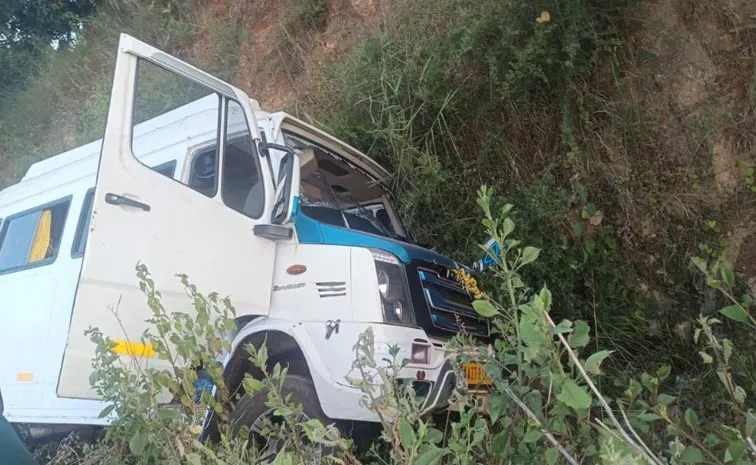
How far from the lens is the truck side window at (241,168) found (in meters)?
3.71

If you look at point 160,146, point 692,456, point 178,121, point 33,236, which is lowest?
point 692,456

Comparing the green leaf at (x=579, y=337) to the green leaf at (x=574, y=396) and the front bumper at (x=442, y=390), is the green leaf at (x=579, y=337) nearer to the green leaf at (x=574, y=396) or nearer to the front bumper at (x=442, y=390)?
the green leaf at (x=574, y=396)

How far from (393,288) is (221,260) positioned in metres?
1.01

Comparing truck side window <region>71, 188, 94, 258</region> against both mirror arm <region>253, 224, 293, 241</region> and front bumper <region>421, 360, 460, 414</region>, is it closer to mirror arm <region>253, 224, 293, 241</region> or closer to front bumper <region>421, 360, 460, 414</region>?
mirror arm <region>253, 224, 293, 241</region>

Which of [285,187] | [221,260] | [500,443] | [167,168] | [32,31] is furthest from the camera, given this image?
[32,31]

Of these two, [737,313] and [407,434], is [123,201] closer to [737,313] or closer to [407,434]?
[407,434]

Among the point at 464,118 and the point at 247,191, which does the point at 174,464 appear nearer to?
the point at 247,191

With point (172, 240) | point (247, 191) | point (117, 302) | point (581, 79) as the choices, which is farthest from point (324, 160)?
point (581, 79)

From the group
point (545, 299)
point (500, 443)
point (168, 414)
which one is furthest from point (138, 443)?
point (545, 299)

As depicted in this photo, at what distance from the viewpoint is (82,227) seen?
4043 millimetres

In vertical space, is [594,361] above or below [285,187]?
below

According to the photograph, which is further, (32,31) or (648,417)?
(32,31)

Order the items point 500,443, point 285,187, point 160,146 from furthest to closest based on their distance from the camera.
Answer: point 160,146, point 285,187, point 500,443

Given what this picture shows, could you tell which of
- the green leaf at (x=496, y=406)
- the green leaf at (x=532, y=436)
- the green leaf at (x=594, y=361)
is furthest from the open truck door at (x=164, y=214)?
the green leaf at (x=594, y=361)
